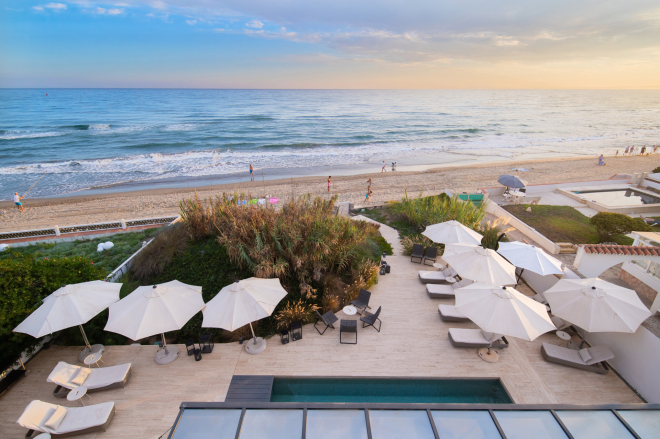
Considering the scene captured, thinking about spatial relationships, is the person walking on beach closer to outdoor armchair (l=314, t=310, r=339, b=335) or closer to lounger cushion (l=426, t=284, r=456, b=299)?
outdoor armchair (l=314, t=310, r=339, b=335)

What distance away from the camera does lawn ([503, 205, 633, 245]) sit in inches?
518

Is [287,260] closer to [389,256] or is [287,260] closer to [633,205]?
[389,256]

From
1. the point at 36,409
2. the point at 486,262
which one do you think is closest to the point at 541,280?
the point at 486,262

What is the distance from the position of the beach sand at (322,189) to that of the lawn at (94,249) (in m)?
5.31

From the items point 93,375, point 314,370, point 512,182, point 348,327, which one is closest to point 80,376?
point 93,375

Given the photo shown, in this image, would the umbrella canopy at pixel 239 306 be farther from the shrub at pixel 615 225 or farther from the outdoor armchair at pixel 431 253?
the shrub at pixel 615 225

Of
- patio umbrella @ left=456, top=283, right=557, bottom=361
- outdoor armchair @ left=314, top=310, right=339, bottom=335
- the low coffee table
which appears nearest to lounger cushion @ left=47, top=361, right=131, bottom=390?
Result: outdoor armchair @ left=314, top=310, right=339, bottom=335

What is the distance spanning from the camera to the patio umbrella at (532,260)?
837 cm

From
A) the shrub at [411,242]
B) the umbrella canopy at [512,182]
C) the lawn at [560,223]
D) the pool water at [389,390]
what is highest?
the umbrella canopy at [512,182]

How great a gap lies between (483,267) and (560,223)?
31.8ft

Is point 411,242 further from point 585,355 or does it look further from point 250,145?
point 250,145

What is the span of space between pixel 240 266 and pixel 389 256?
6.04 meters

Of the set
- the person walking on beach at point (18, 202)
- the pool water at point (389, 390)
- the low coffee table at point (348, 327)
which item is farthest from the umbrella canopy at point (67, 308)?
the person walking on beach at point (18, 202)

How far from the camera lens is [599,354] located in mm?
7031
